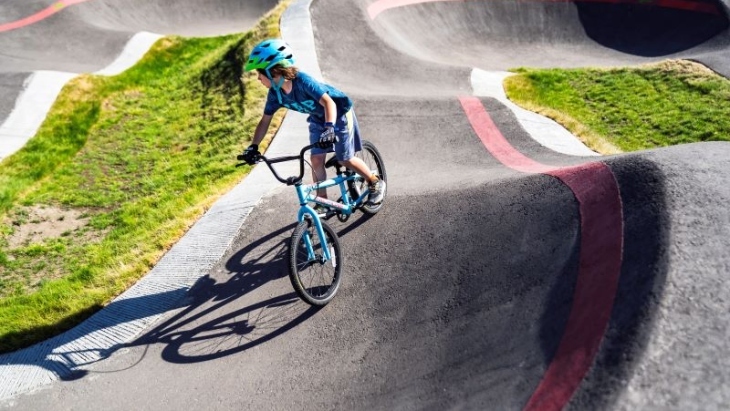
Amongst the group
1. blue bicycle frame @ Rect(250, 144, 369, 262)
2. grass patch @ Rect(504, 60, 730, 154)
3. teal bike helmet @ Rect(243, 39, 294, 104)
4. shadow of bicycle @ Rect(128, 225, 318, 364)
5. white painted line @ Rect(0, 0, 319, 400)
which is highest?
teal bike helmet @ Rect(243, 39, 294, 104)

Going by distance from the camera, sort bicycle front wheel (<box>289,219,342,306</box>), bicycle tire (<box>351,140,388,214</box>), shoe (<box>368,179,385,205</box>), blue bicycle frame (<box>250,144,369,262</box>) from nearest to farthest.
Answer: bicycle front wheel (<box>289,219,342,306</box>) → blue bicycle frame (<box>250,144,369,262</box>) → shoe (<box>368,179,385,205</box>) → bicycle tire (<box>351,140,388,214</box>)

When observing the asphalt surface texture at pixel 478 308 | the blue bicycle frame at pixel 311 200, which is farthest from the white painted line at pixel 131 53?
the blue bicycle frame at pixel 311 200

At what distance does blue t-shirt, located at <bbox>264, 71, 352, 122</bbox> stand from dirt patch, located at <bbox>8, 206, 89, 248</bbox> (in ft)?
22.0

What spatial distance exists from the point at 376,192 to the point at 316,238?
1328 mm

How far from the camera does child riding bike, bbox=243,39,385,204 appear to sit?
5.89 metres

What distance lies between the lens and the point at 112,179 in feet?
41.0

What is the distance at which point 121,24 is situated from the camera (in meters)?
25.0

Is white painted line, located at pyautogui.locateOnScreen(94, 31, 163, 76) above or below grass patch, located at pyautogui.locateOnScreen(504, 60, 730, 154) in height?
above

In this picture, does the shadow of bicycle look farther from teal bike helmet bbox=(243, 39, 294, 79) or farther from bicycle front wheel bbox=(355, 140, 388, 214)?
teal bike helmet bbox=(243, 39, 294, 79)

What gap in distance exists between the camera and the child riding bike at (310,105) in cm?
589

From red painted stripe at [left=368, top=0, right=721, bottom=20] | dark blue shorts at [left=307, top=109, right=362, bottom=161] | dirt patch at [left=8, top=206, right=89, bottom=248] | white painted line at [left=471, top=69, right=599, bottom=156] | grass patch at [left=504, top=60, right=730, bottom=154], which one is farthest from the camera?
red painted stripe at [left=368, top=0, right=721, bottom=20]

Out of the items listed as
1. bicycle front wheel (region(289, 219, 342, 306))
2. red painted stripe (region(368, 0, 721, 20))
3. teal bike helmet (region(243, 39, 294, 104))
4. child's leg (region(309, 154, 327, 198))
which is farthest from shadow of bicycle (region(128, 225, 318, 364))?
red painted stripe (region(368, 0, 721, 20))

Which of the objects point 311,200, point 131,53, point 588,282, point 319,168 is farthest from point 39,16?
point 588,282

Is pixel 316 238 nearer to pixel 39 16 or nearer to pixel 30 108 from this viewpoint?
pixel 30 108
